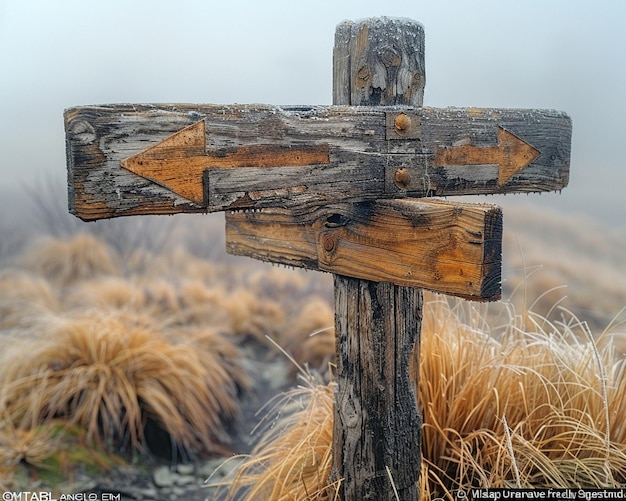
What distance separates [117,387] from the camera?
4070 millimetres

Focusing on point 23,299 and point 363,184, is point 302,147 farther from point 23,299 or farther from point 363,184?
point 23,299

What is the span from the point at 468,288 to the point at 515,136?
775mm

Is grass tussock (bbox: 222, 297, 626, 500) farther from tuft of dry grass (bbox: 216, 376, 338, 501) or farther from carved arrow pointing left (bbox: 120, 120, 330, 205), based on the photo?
carved arrow pointing left (bbox: 120, 120, 330, 205)

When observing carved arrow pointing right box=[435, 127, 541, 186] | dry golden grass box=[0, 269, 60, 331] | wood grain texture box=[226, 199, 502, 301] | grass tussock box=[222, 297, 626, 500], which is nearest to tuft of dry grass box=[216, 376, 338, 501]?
grass tussock box=[222, 297, 626, 500]

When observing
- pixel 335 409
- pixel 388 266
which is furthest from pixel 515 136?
pixel 335 409

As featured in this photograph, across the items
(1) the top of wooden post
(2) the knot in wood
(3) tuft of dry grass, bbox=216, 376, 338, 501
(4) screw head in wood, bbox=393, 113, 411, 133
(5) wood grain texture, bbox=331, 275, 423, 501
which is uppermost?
(1) the top of wooden post

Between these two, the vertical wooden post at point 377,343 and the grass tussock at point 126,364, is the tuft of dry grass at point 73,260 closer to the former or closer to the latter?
the grass tussock at point 126,364

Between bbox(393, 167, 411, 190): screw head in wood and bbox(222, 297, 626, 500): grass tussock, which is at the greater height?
bbox(393, 167, 411, 190): screw head in wood

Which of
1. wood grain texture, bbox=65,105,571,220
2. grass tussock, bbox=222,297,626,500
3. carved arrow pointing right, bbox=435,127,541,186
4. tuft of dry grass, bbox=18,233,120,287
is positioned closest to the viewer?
wood grain texture, bbox=65,105,571,220

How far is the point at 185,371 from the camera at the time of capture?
4.32m

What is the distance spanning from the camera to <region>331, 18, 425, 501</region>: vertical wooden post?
2.25 m

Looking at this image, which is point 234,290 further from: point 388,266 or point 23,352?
point 388,266

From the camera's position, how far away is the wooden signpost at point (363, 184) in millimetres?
1645

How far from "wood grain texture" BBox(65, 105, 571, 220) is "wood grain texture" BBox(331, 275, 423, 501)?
41cm
